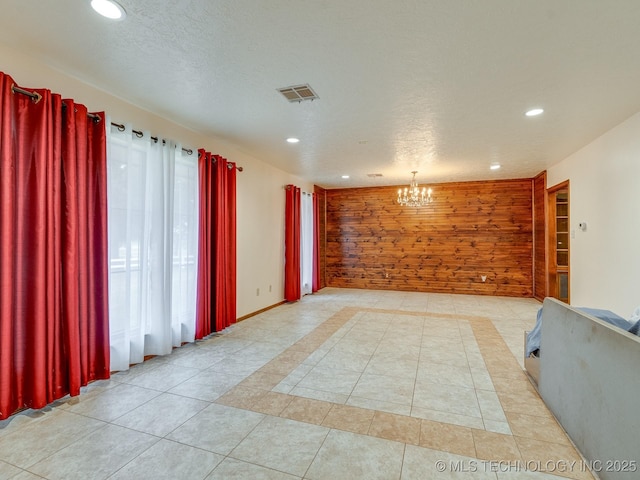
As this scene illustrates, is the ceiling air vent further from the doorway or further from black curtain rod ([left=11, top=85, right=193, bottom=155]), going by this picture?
the doorway

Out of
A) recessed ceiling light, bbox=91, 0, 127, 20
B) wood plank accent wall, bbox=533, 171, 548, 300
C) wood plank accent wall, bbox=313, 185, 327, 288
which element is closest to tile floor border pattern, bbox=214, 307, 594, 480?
recessed ceiling light, bbox=91, 0, 127, 20

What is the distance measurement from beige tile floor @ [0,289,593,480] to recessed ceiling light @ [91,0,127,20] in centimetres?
252

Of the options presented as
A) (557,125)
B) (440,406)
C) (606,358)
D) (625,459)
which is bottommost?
(440,406)

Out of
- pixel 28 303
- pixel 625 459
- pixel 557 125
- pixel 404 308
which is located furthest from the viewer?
pixel 404 308

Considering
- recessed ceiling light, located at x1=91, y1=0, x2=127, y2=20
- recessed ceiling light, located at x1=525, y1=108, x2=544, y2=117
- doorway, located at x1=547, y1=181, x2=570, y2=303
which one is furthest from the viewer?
doorway, located at x1=547, y1=181, x2=570, y2=303

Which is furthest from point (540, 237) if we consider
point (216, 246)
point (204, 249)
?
point (204, 249)

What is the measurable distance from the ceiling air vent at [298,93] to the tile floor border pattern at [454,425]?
2551mm

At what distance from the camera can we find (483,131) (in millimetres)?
3564

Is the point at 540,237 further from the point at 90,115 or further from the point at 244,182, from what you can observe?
the point at 90,115

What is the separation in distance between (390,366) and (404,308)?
262 cm

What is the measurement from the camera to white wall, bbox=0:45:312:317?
226 centimetres

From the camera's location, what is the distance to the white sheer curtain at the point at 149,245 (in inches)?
107

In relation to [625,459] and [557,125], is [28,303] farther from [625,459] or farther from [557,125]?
[557,125]

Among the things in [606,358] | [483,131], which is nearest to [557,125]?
[483,131]
